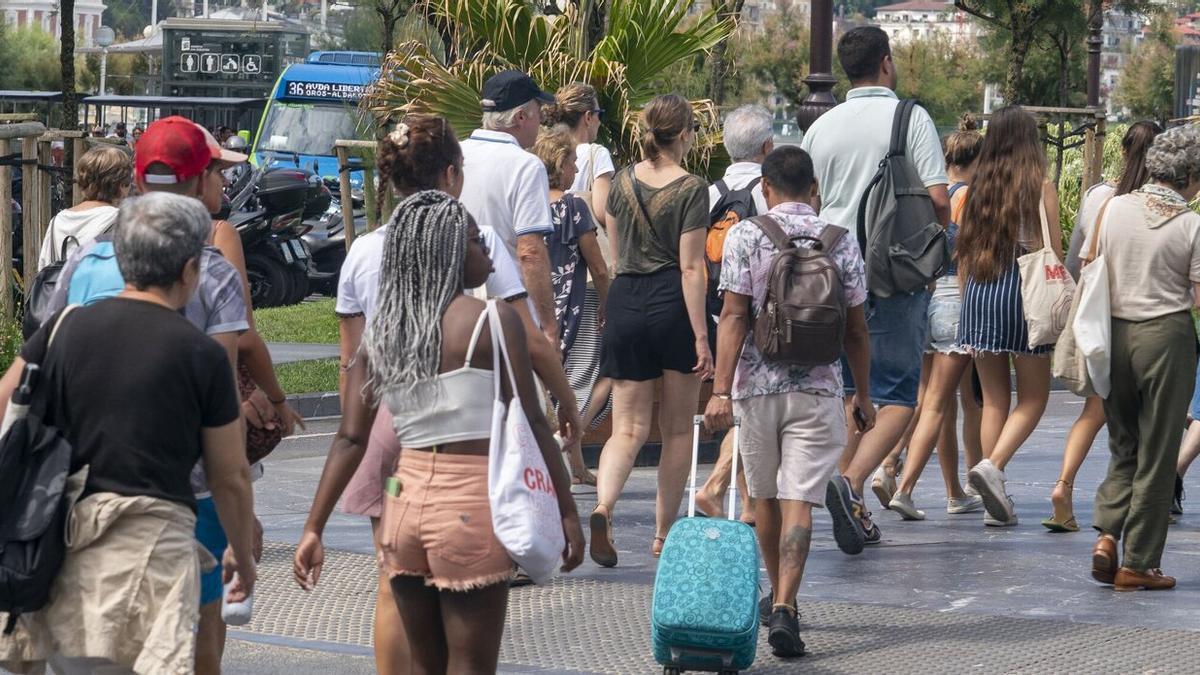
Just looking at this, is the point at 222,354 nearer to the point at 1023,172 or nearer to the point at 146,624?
the point at 146,624

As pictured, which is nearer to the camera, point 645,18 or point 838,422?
point 838,422

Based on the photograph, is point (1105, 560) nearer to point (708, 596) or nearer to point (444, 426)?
point (708, 596)

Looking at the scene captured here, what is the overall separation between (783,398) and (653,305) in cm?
127

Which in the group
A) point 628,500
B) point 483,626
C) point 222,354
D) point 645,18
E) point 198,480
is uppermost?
point 645,18

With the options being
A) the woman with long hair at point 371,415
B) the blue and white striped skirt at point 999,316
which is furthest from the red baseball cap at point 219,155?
the blue and white striped skirt at point 999,316

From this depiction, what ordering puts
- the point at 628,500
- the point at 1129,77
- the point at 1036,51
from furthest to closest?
1. the point at 1129,77
2. the point at 1036,51
3. the point at 628,500

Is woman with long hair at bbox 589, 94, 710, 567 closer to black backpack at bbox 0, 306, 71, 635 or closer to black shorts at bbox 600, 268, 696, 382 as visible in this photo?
black shorts at bbox 600, 268, 696, 382

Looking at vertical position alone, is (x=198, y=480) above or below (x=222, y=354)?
below

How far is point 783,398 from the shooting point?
596cm

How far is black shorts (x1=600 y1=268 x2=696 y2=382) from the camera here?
710 centimetres

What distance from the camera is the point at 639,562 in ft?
24.4

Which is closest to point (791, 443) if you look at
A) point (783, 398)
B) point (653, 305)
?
point (783, 398)

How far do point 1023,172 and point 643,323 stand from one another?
179 centimetres

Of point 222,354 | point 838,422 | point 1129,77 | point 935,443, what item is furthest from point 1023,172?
point 1129,77
